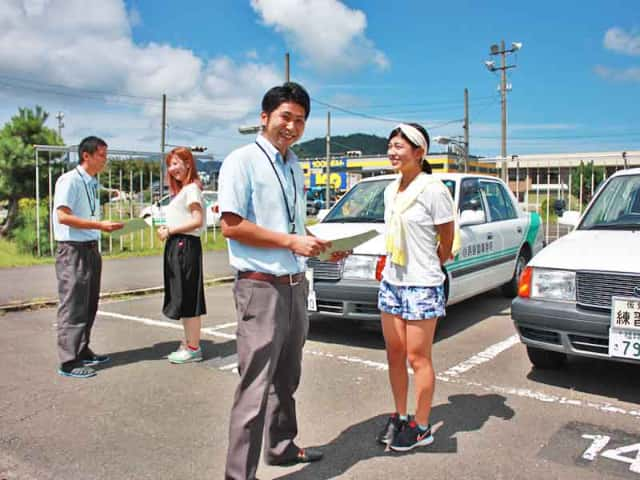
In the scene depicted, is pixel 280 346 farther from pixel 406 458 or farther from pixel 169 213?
pixel 169 213

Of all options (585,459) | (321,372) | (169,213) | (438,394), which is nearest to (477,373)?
(438,394)

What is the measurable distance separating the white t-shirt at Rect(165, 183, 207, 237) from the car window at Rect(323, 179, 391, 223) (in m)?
2.04

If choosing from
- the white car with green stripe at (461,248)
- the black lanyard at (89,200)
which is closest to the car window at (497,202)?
the white car with green stripe at (461,248)

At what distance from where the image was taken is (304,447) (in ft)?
11.2

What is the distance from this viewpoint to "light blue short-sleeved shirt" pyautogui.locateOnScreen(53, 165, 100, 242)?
15.3 feet

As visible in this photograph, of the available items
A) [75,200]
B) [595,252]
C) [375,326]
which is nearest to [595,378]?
[595,252]

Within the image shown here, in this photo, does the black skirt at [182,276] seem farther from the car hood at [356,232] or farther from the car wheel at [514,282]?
the car wheel at [514,282]

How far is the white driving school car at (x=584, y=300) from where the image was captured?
387 centimetres

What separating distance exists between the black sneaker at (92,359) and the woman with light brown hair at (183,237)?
76cm

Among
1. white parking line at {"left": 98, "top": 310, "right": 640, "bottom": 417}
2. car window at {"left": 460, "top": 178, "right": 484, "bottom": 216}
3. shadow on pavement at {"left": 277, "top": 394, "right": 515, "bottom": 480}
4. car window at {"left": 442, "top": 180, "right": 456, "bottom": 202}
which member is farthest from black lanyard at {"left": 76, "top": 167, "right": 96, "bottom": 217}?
car window at {"left": 460, "top": 178, "right": 484, "bottom": 216}

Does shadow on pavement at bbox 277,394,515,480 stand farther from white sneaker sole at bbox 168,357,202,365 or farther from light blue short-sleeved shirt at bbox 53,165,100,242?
light blue short-sleeved shirt at bbox 53,165,100,242

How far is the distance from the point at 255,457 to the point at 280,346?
1.71ft

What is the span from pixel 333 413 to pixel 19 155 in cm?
1189

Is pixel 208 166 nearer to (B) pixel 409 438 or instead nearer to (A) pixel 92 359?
(A) pixel 92 359
